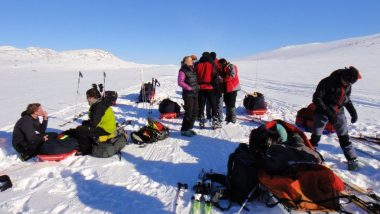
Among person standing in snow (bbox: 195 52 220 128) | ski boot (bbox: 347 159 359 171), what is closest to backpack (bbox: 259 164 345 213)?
ski boot (bbox: 347 159 359 171)

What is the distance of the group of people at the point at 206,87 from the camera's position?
8.31 m

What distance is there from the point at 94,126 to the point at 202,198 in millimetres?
3086

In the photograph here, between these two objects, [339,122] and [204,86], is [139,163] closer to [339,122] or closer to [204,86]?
[204,86]

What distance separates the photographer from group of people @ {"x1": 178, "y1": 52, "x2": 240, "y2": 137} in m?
8.31

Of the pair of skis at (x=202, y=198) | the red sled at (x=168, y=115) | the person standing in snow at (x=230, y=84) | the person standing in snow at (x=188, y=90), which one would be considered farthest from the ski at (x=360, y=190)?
the red sled at (x=168, y=115)

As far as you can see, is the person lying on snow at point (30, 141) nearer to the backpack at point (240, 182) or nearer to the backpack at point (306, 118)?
the backpack at point (240, 182)

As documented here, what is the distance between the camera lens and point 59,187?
16.9 ft

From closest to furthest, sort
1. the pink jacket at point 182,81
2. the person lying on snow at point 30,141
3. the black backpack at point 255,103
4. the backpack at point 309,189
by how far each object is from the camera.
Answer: the backpack at point 309,189 < the person lying on snow at point 30,141 < the pink jacket at point 182,81 < the black backpack at point 255,103

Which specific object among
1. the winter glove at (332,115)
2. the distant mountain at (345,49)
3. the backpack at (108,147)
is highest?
the distant mountain at (345,49)

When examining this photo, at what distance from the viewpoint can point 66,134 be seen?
23.0ft

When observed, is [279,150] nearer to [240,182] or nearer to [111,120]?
[240,182]

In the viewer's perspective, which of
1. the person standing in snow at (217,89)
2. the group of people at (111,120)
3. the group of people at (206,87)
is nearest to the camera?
the group of people at (111,120)

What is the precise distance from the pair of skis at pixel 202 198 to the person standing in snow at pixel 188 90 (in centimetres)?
342

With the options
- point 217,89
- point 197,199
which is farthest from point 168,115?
point 197,199
